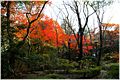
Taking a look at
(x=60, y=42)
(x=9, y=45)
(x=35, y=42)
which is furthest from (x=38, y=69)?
(x=60, y=42)

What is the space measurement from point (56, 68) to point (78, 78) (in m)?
2.89

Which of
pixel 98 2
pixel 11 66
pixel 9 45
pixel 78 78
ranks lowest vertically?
pixel 78 78

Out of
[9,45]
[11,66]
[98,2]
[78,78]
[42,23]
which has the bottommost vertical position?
[78,78]

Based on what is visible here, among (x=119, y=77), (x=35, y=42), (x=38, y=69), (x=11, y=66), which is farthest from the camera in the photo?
(x=35, y=42)

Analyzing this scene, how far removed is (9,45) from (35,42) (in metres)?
11.9

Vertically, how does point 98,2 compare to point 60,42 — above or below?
above

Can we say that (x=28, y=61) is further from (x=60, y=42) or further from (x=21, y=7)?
(x=60, y=42)

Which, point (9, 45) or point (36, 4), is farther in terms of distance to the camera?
point (36, 4)

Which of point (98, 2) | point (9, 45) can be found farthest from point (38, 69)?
point (98, 2)

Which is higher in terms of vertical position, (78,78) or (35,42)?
(35,42)

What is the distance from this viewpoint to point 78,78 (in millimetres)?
11594

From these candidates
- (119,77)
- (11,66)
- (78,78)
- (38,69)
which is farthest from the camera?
(38,69)

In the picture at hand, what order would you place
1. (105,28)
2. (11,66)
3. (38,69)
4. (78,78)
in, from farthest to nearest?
(105,28) < (38,69) < (78,78) < (11,66)

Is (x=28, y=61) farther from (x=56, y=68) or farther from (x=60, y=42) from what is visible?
(x=60, y=42)
